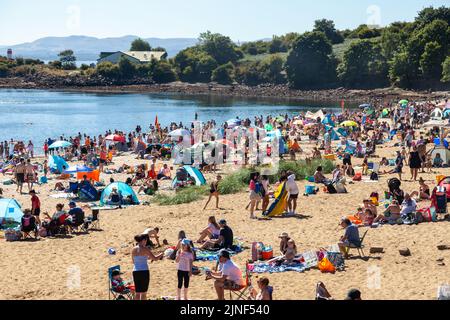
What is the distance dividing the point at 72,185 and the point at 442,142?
551 inches

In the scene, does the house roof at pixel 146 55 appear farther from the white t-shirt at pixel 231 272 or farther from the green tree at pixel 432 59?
the white t-shirt at pixel 231 272

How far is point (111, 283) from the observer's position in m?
10.6

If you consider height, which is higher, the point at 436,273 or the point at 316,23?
the point at 316,23

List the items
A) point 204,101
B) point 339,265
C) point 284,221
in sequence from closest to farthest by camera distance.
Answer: point 339,265 < point 284,221 < point 204,101

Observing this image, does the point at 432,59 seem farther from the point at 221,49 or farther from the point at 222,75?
the point at 221,49

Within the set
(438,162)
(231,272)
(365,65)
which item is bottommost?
(231,272)

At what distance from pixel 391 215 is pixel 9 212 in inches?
358

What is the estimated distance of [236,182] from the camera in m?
20.6

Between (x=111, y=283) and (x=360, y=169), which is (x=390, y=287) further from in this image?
(x=360, y=169)

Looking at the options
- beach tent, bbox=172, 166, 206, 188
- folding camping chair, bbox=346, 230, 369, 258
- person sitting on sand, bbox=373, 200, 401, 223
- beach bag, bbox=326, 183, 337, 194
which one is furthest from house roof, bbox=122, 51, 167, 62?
folding camping chair, bbox=346, 230, 369, 258

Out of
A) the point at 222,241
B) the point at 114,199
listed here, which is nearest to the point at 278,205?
the point at 222,241

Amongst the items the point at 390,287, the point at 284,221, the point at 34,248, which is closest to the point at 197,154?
the point at 284,221

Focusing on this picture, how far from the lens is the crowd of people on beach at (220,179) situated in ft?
33.2

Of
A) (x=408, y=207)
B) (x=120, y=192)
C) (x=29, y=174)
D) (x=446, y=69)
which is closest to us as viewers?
(x=408, y=207)
